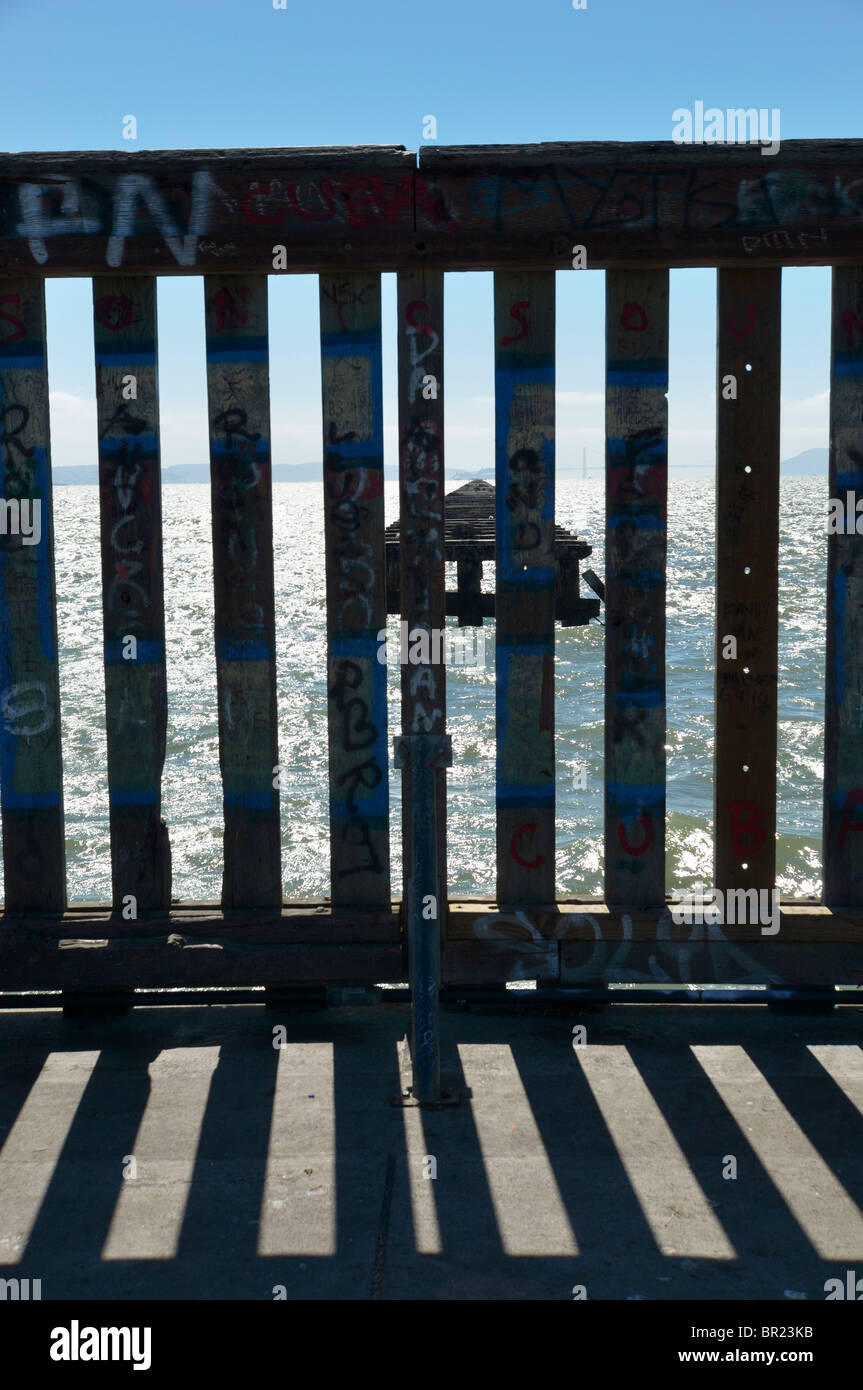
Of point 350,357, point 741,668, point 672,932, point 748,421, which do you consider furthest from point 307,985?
point 748,421

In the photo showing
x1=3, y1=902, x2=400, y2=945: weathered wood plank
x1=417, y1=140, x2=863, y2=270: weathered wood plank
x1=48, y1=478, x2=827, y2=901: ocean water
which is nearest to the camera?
x1=417, y1=140, x2=863, y2=270: weathered wood plank

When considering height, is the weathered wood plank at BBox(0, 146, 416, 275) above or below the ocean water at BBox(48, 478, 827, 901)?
above

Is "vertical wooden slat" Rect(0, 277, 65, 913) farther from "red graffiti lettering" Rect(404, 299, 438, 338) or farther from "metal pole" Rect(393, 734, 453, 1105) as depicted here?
"metal pole" Rect(393, 734, 453, 1105)

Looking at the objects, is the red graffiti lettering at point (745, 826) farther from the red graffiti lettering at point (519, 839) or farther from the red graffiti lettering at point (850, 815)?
the red graffiti lettering at point (519, 839)

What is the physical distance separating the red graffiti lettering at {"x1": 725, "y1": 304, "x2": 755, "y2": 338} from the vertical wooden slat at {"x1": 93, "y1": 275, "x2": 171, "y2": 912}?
2.15 m

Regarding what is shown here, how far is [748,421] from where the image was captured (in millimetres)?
4949

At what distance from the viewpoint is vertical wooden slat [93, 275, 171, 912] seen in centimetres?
494

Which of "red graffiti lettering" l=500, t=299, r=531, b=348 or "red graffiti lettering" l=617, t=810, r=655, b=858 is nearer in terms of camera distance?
"red graffiti lettering" l=500, t=299, r=531, b=348

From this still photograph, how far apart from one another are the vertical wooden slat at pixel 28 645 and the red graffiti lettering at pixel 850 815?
3.04 meters

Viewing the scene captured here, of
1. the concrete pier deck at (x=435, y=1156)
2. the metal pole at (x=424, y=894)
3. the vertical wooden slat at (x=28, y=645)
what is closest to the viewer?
the concrete pier deck at (x=435, y=1156)

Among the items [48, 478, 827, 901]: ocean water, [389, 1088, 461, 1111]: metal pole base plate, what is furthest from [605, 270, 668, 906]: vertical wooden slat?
[48, 478, 827, 901]: ocean water

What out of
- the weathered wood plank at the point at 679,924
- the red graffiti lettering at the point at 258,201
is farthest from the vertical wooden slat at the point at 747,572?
the red graffiti lettering at the point at 258,201

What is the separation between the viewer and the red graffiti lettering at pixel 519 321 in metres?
4.92
